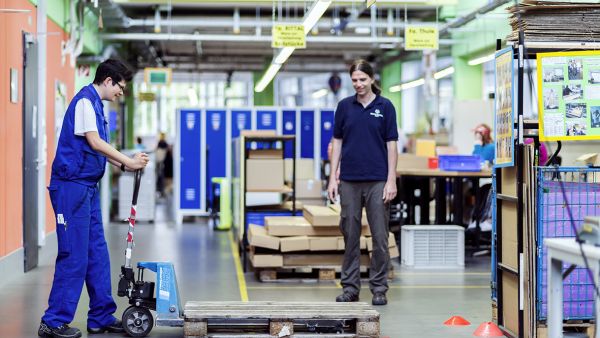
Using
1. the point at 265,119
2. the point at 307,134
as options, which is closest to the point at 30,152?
the point at 265,119

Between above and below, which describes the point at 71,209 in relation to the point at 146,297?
above

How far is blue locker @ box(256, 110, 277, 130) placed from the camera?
16469mm

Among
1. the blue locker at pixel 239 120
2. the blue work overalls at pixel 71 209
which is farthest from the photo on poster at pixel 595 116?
the blue locker at pixel 239 120

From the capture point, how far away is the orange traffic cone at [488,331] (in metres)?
5.96

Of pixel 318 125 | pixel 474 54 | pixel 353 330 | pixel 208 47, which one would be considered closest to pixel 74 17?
pixel 318 125

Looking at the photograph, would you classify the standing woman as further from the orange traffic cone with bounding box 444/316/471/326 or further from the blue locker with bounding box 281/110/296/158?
the blue locker with bounding box 281/110/296/158

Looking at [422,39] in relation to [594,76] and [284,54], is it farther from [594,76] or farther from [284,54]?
[594,76]

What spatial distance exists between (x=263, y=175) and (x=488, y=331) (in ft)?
14.6

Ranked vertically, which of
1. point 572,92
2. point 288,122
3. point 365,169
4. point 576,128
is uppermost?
point 288,122

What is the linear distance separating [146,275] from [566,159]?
164 inches

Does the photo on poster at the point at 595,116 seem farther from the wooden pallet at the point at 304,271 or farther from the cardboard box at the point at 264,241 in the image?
the cardboard box at the point at 264,241

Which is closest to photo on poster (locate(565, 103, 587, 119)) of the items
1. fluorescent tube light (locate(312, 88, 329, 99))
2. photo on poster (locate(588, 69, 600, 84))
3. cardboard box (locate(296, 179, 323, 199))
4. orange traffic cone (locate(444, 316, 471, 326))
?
photo on poster (locate(588, 69, 600, 84))

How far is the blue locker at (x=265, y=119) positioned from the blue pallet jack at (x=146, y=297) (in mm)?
10612

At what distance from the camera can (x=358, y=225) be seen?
23.5 feet
